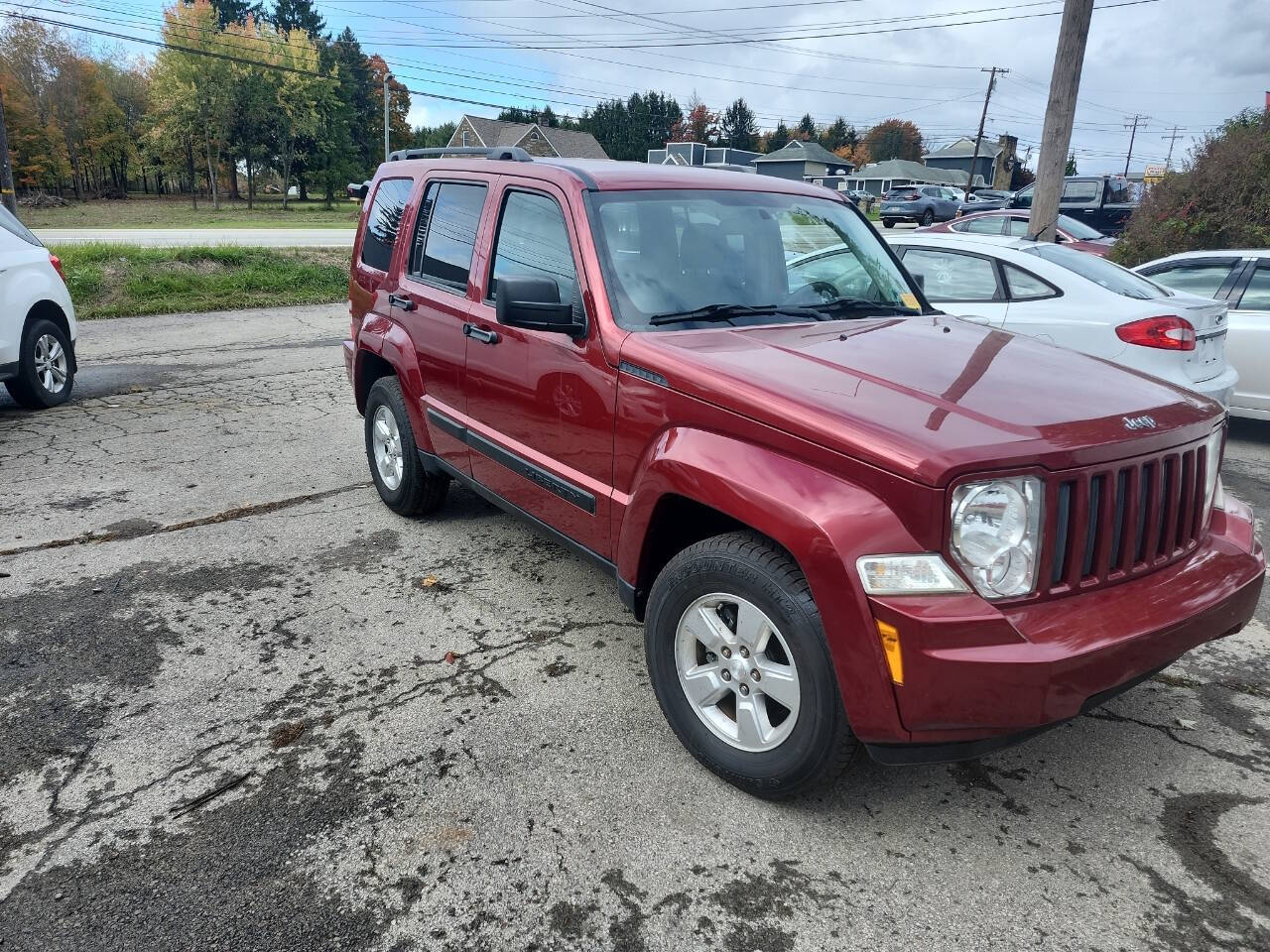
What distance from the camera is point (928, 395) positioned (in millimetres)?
2617

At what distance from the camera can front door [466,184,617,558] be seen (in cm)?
336

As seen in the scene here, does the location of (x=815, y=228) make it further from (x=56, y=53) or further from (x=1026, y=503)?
(x=56, y=53)

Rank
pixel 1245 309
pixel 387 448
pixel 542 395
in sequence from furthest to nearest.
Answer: pixel 1245 309 → pixel 387 448 → pixel 542 395

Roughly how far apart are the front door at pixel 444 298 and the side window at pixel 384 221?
0.31 meters

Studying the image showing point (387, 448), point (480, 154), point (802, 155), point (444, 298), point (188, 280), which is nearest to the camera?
point (444, 298)

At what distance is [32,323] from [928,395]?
7.94 metres

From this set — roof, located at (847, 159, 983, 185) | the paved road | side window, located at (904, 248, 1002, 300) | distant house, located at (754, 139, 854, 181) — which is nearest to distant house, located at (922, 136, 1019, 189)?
roof, located at (847, 159, 983, 185)

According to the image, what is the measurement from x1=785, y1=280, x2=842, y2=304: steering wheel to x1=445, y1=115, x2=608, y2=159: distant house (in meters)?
70.1

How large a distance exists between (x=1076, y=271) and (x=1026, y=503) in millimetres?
4945

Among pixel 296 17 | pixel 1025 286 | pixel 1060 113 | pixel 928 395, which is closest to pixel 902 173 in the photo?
pixel 296 17

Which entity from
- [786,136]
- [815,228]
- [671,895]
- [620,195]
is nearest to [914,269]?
[815,228]

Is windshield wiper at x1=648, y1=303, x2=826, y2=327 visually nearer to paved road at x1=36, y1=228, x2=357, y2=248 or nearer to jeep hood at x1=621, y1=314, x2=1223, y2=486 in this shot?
jeep hood at x1=621, y1=314, x2=1223, y2=486

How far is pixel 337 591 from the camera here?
4332 millimetres

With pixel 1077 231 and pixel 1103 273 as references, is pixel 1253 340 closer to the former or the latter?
pixel 1103 273
